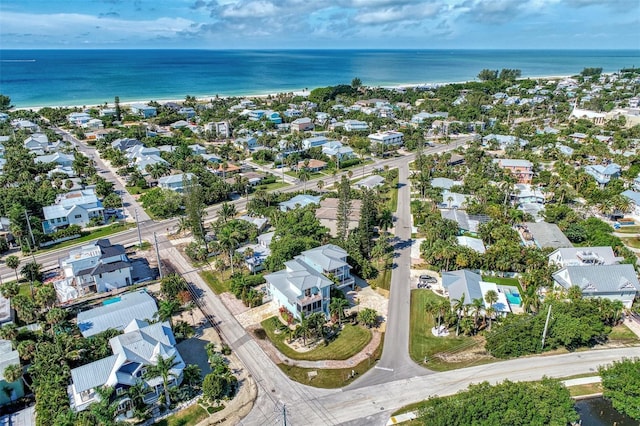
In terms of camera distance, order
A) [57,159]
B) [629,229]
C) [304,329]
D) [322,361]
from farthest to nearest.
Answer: [57,159], [629,229], [304,329], [322,361]

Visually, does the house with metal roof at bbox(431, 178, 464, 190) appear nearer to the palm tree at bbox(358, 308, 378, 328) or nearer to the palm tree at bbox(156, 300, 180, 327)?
the palm tree at bbox(358, 308, 378, 328)

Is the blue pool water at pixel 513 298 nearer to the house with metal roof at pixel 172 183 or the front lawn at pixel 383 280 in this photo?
the front lawn at pixel 383 280

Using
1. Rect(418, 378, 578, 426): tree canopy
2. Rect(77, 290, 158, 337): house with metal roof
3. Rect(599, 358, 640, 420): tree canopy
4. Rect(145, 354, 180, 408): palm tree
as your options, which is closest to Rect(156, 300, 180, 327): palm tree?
Rect(77, 290, 158, 337): house with metal roof

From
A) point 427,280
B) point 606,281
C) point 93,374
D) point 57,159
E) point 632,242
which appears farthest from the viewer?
point 57,159

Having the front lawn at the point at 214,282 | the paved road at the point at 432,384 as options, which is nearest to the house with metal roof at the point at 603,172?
the paved road at the point at 432,384

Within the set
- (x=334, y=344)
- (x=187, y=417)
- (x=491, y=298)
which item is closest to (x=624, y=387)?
(x=491, y=298)

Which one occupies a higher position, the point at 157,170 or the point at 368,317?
the point at 157,170

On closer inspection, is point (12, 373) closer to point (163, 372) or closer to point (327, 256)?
point (163, 372)
